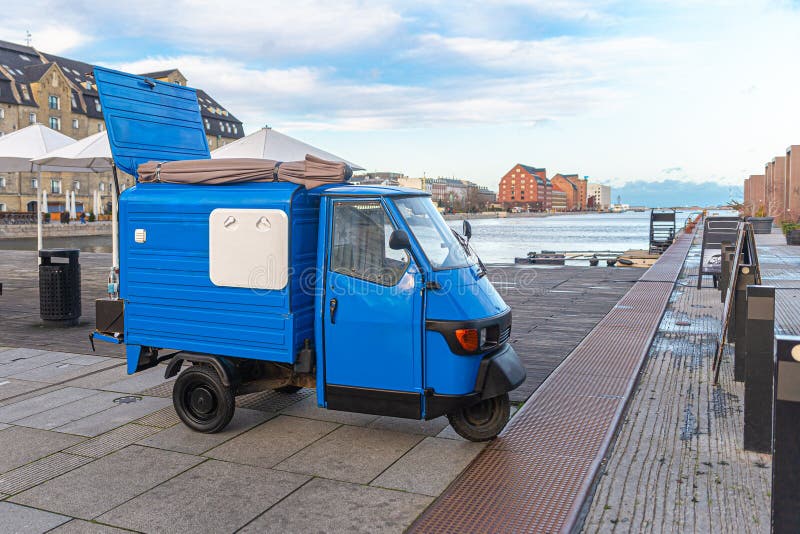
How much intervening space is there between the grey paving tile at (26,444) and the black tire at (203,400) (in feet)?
2.80

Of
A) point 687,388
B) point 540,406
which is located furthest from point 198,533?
point 687,388

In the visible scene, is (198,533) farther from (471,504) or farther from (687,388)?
(687,388)

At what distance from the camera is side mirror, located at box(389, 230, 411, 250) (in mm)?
5055

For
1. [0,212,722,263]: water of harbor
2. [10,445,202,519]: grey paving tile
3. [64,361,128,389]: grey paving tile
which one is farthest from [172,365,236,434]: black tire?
[0,212,722,263]: water of harbor

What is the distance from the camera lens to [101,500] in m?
4.53

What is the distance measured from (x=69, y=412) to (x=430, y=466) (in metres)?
3.55

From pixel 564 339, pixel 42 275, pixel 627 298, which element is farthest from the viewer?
pixel 627 298

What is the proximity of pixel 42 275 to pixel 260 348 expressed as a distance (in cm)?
696

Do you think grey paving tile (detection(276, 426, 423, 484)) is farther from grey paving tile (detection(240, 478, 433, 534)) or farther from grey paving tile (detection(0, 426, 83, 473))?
grey paving tile (detection(0, 426, 83, 473))

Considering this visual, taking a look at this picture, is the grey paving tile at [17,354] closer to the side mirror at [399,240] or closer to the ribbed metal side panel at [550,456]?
the side mirror at [399,240]

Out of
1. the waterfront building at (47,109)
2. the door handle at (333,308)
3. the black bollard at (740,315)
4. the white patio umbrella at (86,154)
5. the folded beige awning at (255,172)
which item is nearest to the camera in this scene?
the door handle at (333,308)

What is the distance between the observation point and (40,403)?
22.1 feet

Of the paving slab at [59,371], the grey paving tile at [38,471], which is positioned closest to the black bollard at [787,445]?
the grey paving tile at [38,471]

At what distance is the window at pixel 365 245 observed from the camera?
17.4 ft
